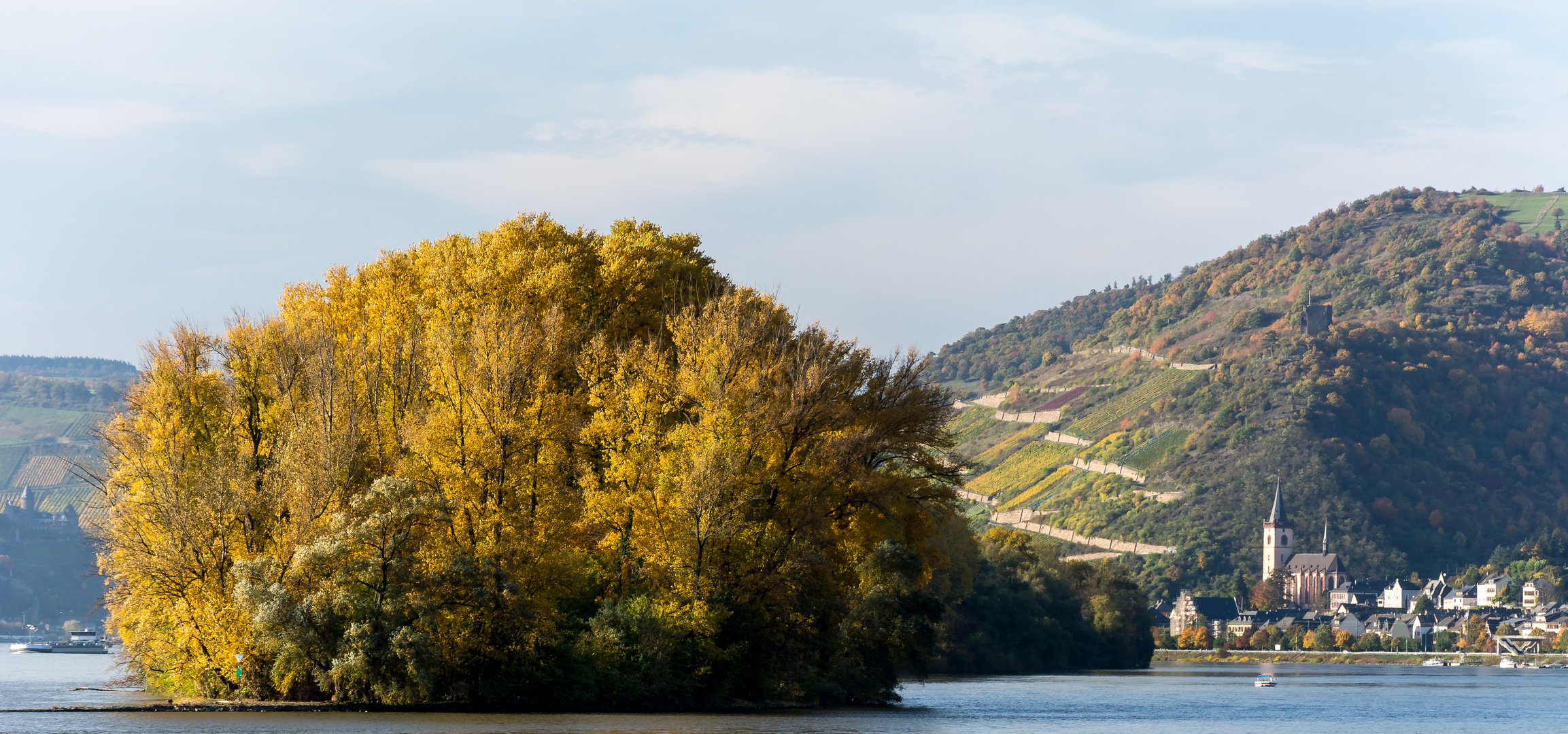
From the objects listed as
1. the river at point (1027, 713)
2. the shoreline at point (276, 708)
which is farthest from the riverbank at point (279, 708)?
the river at point (1027, 713)

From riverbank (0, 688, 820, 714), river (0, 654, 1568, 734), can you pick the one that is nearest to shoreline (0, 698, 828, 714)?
riverbank (0, 688, 820, 714)

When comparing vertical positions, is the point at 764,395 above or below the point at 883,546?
above

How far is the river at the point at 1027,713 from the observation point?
149 ft

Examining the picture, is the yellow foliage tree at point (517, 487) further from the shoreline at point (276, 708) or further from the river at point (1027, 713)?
the river at point (1027, 713)

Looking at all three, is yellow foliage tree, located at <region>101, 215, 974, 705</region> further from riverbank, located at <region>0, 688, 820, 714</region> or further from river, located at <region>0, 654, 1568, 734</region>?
river, located at <region>0, 654, 1568, 734</region>

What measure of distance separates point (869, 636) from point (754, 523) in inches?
441

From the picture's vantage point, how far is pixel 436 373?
55906 mm

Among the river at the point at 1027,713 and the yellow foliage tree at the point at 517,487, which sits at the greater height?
the yellow foliage tree at the point at 517,487

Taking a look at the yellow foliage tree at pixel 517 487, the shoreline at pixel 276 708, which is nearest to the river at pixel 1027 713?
the shoreline at pixel 276 708

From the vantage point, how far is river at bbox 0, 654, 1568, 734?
149 ft

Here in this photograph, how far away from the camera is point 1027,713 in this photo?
65438 mm

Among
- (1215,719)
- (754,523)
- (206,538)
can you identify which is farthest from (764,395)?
(1215,719)

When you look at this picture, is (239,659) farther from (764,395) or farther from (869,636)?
(869,636)

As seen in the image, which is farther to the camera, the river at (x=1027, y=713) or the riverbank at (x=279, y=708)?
the riverbank at (x=279, y=708)
